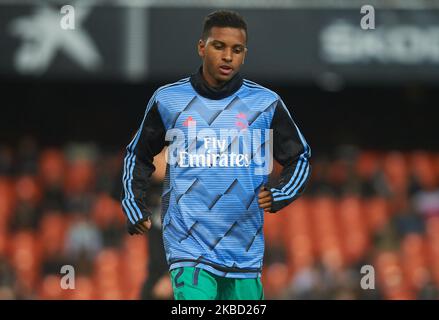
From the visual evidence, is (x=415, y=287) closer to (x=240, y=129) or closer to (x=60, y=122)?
(x=60, y=122)

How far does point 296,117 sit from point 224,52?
10.5 metres

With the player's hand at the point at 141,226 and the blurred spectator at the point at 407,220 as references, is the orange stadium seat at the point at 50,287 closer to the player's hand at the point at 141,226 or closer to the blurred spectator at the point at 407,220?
the blurred spectator at the point at 407,220

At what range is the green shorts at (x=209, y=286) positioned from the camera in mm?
4848

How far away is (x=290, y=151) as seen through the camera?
5047 mm

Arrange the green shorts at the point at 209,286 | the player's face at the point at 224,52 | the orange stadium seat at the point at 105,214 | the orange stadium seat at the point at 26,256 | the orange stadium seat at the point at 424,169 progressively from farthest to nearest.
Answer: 1. the orange stadium seat at the point at 424,169
2. the orange stadium seat at the point at 105,214
3. the orange stadium seat at the point at 26,256
4. the player's face at the point at 224,52
5. the green shorts at the point at 209,286

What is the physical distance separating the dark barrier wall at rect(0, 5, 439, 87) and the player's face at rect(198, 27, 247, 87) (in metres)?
7.50

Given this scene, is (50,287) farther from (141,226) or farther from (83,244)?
(141,226)

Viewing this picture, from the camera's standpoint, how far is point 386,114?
51.1 feet

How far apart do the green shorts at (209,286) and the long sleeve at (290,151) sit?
0.47 meters

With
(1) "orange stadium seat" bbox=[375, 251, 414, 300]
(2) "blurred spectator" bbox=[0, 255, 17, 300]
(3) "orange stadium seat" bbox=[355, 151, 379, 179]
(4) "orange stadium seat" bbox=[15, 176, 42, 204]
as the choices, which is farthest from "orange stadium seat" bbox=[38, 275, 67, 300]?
(3) "orange stadium seat" bbox=[355, 151, 379, 179]

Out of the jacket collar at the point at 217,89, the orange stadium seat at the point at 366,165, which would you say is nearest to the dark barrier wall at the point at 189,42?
the orange stadium seat at the point at 366,165

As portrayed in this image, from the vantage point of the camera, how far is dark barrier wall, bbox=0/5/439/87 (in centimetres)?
1265

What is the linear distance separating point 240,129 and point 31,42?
26.7ft

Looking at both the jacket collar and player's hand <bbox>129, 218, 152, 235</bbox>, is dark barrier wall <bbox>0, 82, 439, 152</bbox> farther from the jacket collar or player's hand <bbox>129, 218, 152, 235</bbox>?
player's hand <bbox>129, 218, 152, 235</bbox>
